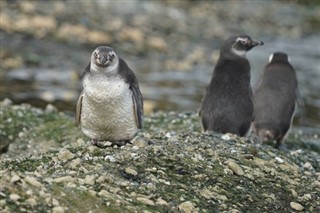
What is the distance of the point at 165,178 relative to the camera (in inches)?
325

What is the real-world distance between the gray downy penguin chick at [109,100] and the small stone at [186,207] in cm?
166

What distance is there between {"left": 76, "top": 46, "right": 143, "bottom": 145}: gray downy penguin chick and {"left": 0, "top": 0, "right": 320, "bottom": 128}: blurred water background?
935cm

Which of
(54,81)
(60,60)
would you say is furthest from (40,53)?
(54,81)

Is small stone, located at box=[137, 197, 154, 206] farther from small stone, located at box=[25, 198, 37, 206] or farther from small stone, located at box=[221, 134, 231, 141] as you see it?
small stone, located at box=[221, 134, 231, 141]

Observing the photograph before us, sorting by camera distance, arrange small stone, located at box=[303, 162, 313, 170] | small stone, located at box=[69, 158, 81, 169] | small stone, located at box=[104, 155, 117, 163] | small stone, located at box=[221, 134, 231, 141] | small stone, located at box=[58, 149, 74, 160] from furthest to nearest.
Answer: small stone, located at box=[303, 162, 313, 170] < small stone, located at box=[221, 134, 231, 141] < small stone, located at box=[58, 149, 74, 160] < small stone, located at box=[104, 155, 117, 163] < small stone, located at box=[69, 158, 81, 169]

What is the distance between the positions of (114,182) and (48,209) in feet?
3.50

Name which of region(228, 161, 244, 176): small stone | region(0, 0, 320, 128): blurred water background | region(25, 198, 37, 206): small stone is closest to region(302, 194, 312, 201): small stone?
region(228, 161, 244, 176): small stone

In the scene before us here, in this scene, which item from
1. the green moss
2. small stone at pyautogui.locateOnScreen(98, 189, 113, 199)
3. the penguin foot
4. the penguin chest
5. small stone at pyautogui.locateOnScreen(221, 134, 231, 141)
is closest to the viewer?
the green moss

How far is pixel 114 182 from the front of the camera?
771 cm

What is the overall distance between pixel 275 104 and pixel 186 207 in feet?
20.8

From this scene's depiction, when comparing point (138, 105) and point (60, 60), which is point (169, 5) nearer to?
point (60, 60)

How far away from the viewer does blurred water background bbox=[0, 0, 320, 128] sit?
21.2m

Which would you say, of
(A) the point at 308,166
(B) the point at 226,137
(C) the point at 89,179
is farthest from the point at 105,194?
(A) the point at 308,166

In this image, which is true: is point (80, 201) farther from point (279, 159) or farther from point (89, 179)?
point (279, 159)
